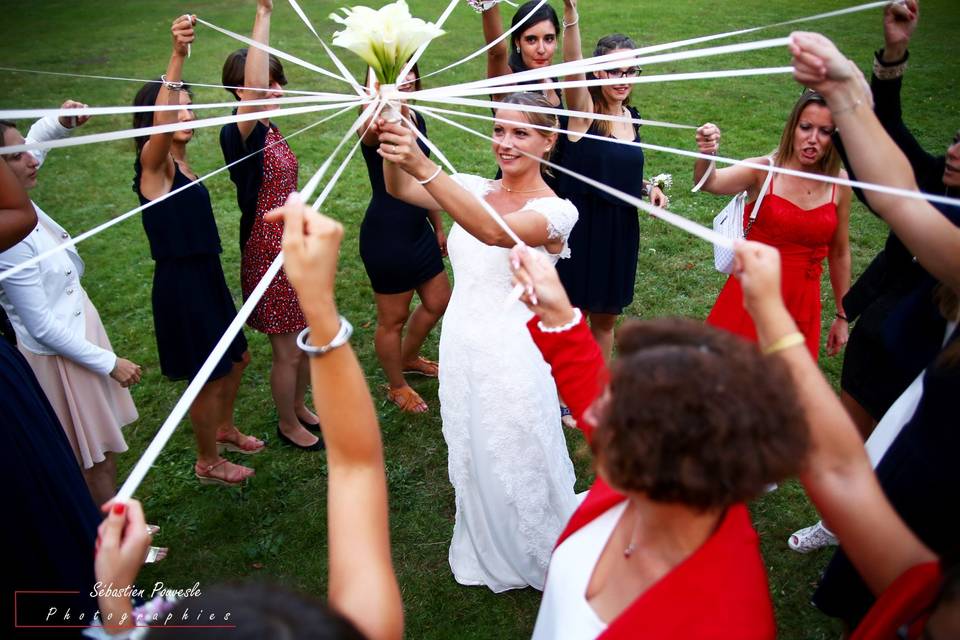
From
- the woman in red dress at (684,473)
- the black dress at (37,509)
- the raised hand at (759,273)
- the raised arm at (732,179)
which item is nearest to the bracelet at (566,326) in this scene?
the woman in red dress at (684,473)

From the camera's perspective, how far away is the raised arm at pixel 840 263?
368 cm

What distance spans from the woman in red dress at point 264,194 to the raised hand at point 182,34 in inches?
17.1

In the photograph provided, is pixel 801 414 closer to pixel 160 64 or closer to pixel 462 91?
pixel 462 91

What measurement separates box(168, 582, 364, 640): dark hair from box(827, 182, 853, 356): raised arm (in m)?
3.45

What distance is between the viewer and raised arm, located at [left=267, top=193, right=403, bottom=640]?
4.47ft

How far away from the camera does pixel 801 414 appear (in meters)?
1.39

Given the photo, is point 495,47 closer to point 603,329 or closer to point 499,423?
point 603,329

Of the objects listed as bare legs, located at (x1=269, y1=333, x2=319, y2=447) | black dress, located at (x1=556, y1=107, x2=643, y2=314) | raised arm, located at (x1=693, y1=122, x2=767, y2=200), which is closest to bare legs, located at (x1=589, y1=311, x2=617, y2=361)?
black dress, located at (x1=556, y1=107, x2=643, y2=314)

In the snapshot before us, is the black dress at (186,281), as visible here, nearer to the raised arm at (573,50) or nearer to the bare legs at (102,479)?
the bare legs at (102,479)

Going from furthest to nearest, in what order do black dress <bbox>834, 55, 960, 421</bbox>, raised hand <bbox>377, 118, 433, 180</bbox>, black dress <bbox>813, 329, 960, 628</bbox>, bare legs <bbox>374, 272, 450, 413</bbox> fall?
bare legs <bbox>374, 272, 450, 413</bbox>
black dress <bbox>834, 55, 960, 421</bbox>
raised hand <bbox>377, 118, 433, 180</bbox>
black dress <bbox>813, 329, 960, 628</bbox>

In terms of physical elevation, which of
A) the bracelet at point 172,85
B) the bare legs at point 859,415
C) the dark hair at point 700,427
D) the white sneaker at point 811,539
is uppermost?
the bracelet at point 172,85

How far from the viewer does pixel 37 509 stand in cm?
222

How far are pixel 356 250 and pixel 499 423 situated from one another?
4088mm

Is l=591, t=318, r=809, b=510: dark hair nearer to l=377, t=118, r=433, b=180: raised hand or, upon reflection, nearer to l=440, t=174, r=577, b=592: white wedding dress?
l=377, t=118, r=433, b=180: raised hand
